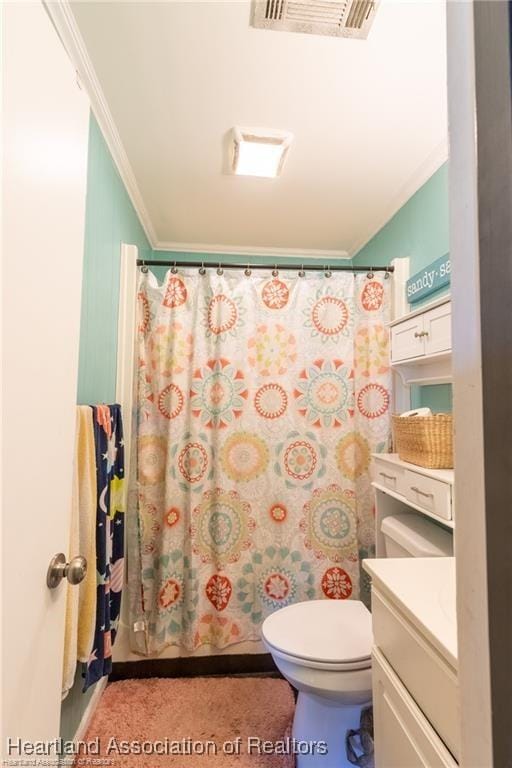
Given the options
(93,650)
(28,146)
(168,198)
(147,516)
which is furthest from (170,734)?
(168,198)

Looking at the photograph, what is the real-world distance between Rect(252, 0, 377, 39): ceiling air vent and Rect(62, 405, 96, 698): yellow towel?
1276mm

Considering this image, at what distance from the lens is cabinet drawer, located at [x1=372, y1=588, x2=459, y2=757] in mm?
635

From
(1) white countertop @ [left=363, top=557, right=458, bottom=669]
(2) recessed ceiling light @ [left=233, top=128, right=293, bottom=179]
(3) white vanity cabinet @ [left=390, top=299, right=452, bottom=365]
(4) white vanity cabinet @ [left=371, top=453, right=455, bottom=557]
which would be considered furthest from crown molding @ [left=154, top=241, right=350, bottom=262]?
(1) white countertop @ [left=363, top=557, right=458, bottom=669]

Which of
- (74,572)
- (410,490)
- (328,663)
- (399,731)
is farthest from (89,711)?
(410,490)

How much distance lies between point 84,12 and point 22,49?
0.66 m

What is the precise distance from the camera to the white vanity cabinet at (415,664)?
2.14 ft

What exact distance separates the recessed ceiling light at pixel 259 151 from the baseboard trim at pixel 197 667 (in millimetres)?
2369

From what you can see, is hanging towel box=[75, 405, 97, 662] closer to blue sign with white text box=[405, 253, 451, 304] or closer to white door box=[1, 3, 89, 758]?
white door box=[1, 3, 89, 758]

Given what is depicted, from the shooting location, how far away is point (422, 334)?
147 cm

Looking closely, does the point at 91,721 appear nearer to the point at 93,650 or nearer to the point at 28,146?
the point at 93,650

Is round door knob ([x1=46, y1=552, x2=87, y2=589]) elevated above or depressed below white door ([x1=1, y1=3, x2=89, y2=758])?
below

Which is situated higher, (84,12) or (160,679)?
(84,12)

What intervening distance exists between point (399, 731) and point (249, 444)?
121 centimetres

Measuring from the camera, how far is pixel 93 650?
3.96ft
